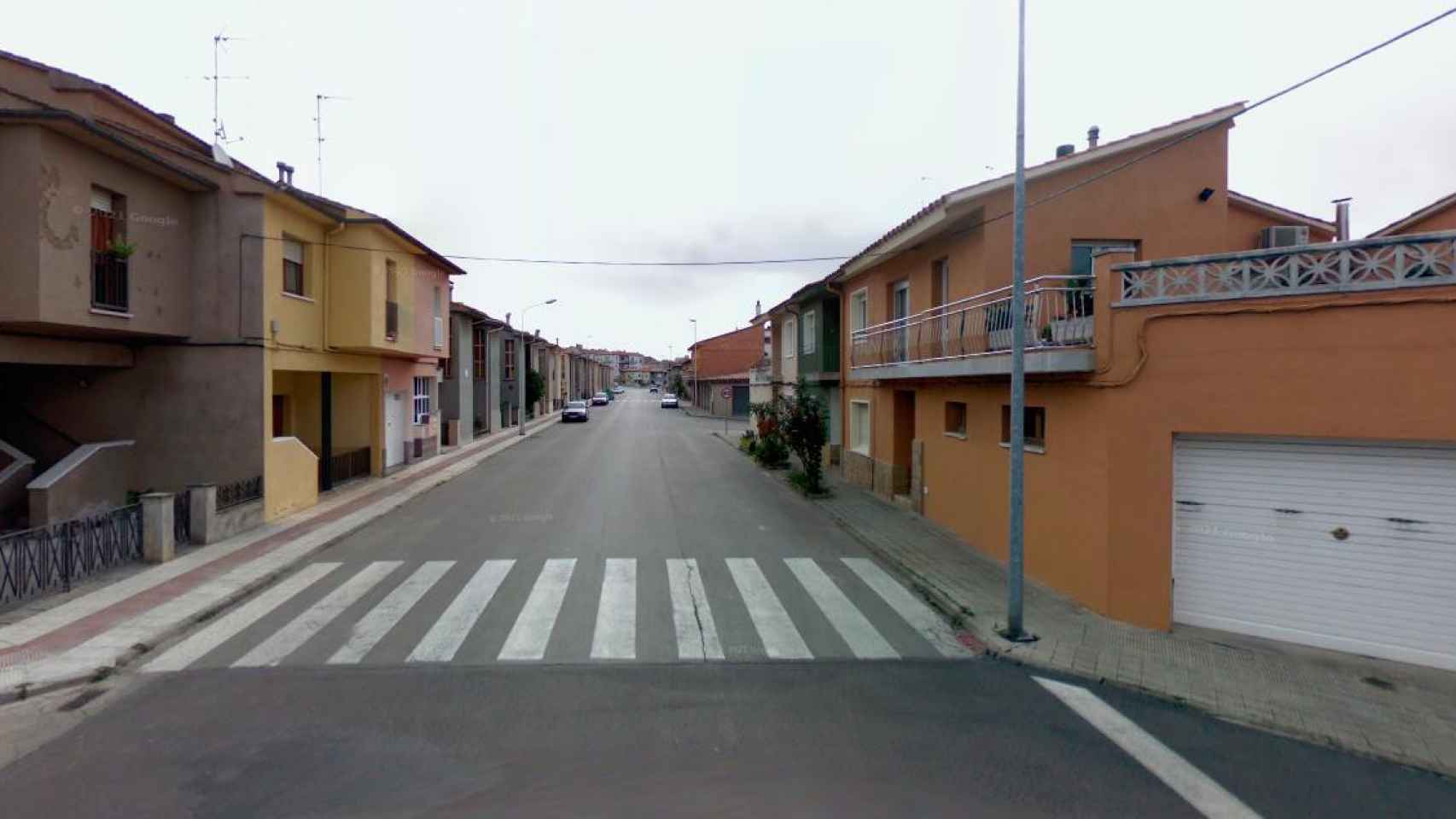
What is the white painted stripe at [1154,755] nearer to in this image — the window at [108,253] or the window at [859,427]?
the window at [859,427]

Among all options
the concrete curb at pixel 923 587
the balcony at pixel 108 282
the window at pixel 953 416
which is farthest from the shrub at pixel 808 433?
the balcony at pixel 108 282

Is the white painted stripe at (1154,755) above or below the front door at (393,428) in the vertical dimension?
below

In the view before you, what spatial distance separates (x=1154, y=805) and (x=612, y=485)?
50.9 feet

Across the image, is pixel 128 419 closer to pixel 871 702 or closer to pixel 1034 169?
pixel 871 702

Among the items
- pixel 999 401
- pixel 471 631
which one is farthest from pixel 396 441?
pixel 999 401

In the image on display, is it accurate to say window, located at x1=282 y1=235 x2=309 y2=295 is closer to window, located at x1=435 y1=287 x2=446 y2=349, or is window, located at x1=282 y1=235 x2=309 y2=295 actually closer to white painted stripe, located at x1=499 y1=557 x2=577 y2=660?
white painted stripe, located at x1=499 y1=557 x2=577 y2=660

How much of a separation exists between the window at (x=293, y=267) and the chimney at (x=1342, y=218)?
1916 centimetres

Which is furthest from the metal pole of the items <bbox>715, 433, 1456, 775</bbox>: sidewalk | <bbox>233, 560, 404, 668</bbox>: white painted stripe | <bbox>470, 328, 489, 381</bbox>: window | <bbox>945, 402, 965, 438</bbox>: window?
<bbox>470, 328, 489, 381</bbox>: window

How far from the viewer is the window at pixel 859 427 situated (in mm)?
19516

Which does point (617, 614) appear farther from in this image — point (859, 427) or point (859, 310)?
point (859, 310)

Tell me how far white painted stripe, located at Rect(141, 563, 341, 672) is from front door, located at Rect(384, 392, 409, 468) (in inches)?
437

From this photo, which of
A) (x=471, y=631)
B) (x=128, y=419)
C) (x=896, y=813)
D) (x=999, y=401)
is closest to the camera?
(x=896, y=813)

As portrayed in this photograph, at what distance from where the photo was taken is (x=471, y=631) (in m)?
7.84

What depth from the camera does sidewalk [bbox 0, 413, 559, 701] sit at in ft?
22.1
